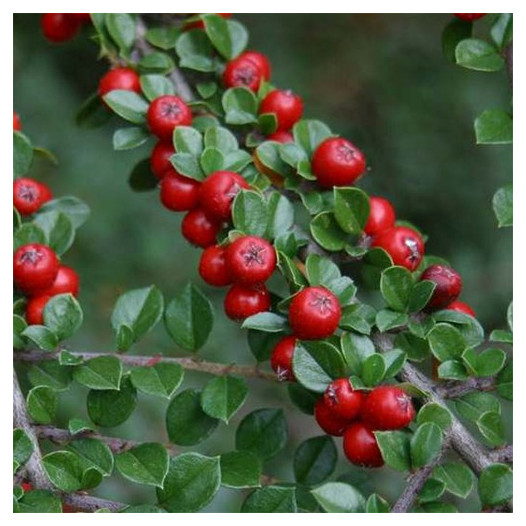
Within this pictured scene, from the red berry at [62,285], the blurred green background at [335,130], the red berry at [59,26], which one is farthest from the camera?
the blurred green background at [335,130]

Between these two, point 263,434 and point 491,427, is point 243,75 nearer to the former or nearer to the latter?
point 263,434

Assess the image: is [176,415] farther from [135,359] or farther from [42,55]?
[42,55]

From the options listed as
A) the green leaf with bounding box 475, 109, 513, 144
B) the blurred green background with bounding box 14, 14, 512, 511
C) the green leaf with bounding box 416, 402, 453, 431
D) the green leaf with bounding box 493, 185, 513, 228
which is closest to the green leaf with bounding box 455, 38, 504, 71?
the green leaf with bounding box 475, 109, 513, 144

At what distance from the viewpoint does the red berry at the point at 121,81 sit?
1.74m

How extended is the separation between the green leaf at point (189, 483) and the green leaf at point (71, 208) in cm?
63

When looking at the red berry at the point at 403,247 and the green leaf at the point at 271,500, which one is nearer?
the green leaf at the point at 271,500

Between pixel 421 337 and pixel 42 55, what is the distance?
2.34 meters

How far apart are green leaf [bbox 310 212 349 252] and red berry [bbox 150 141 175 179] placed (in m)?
0.33

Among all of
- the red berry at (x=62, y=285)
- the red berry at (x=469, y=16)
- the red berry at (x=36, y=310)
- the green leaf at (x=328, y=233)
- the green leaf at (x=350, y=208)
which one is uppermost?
the red berry at (x=469, y=16)

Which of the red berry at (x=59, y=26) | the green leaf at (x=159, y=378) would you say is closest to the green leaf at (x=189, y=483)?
the green leaf at (x=159, y=378)

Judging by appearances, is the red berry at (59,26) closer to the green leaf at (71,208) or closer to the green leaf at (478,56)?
the green leaf at (71,208)

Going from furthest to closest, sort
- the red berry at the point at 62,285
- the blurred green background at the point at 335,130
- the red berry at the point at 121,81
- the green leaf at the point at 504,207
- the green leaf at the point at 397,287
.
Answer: the blurred green background at the point at 335,130
the red berry at the point at 121,81
the red berry at the point at 62,285
the green leaf at the point at 504,207
the green leaf at the point at 397,287

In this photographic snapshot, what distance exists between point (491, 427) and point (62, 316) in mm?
721

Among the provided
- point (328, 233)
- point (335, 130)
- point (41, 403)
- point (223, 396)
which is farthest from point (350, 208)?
point (335, 130)
